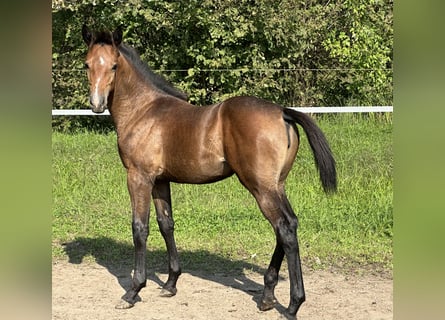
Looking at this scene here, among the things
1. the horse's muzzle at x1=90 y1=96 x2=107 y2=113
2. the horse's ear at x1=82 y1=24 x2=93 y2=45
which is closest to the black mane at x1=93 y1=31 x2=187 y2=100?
the horse's ear at x1=82 y1=24 x2=93 y2=45

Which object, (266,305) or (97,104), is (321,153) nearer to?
(266,305)

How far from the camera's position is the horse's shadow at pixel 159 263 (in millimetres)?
5208

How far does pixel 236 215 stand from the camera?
6887 millimetres

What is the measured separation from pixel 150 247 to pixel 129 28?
21.6 feet

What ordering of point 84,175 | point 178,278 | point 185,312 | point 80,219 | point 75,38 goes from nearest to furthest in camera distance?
1. point 185,312
2. point 178,278
3. point 80,219
4. point 84,175
5. point 75,38

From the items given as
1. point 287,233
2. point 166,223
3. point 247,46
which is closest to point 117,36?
point 166,223

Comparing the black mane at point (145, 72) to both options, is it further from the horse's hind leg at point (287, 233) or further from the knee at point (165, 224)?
the horse's hind leg at point (287, 233)

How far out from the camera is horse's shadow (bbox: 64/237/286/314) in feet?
17.1

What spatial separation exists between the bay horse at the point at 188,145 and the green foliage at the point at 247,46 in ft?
20.6

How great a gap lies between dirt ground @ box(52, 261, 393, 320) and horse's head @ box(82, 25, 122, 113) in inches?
60.0

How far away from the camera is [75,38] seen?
1208cm

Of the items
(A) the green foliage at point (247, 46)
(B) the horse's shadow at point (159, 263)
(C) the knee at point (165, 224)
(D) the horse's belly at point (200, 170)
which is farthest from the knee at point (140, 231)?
(A) the green foliage at point (247, 46)
